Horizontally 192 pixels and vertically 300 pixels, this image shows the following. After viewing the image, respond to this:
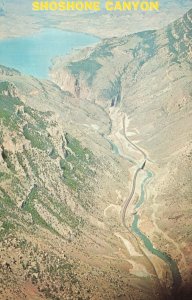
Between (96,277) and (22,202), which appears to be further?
(22,202)

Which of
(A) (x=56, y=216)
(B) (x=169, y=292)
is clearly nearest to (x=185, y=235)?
(B) (x=169, y=292)

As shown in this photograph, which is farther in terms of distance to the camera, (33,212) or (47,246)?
(33,212)

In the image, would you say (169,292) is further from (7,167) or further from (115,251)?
(7,167)

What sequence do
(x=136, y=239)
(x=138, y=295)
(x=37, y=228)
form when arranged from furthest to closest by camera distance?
1. (x=136, y=239)
2. (x=37, y=228)
3. (x=138, y=295)

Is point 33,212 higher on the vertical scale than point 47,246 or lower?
lower

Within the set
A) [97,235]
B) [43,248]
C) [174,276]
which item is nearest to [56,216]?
[97,235]

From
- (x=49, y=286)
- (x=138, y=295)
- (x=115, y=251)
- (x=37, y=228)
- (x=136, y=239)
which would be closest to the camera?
(x=49, y=286)

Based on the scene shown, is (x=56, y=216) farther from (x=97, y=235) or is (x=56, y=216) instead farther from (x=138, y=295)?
(x=138, y=295)

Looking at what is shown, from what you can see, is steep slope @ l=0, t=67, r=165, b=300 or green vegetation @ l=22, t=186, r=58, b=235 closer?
steep slope @ l=0, t=67, r=165, b=300

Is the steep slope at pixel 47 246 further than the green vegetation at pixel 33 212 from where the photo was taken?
No
